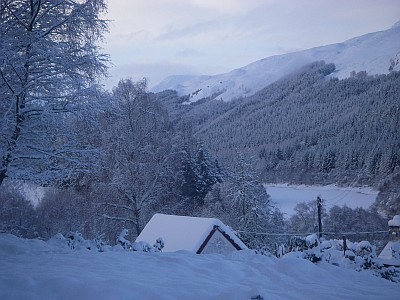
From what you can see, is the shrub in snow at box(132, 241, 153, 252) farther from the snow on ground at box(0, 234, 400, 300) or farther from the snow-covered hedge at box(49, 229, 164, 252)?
the snow on ground at box(0, 234, 400, 300)

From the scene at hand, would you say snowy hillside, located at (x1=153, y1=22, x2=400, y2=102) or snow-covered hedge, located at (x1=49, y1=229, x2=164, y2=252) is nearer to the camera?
snow-covered hedge, located at (x1=49, y1=229, x2=164, y2=252)

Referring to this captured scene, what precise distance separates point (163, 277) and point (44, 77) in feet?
13.8

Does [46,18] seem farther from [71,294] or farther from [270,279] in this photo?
[270,279]

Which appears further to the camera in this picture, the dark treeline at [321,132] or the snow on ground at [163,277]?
the dark treeline at [321,132]

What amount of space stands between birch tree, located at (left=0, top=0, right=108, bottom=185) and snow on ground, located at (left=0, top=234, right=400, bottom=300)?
5.42ft

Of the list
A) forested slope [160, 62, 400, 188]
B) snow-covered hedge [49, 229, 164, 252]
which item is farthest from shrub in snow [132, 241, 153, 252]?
forested slope [160, 62, 400, 188]

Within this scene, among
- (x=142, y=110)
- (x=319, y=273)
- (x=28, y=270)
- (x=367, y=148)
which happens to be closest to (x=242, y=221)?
(x=142, y=110)

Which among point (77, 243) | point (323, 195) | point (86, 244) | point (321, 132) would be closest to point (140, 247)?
point (86, 244)

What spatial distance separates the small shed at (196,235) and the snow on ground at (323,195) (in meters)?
12.7

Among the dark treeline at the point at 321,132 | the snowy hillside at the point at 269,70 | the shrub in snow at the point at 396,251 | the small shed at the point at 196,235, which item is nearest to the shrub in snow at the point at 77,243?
the small shed at the point at 196,235

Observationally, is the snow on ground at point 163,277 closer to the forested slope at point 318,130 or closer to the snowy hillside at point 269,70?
the forested slope at point 318,130

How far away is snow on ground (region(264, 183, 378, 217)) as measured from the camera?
25844mm

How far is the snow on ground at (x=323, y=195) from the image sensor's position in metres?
25.8

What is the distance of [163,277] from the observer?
14.7ft
